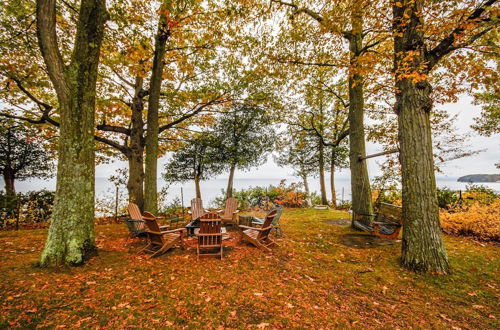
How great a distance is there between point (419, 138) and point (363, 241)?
3.37 metres

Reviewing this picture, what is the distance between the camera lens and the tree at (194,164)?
1315 centimetres

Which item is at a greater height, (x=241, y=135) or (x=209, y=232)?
(x=241, y=135)

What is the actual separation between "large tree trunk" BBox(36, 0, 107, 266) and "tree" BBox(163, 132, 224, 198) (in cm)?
832

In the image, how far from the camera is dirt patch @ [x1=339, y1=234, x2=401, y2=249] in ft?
18.4

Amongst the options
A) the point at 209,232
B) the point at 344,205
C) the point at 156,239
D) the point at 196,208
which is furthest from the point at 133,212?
the point at 344,205

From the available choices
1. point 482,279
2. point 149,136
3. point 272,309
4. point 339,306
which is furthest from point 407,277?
point 149,136

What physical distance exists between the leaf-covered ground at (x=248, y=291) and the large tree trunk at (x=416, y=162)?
1.36 feet

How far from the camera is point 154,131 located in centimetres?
708

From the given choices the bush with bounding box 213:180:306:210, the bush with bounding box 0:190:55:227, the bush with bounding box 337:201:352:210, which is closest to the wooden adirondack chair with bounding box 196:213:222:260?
the bush with bounding box 0:190:55:227

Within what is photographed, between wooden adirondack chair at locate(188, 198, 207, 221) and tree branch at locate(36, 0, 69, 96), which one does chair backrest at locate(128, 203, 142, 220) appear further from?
tree branch at locate(36, 0, 69, 96)

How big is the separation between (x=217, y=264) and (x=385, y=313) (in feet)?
10.2

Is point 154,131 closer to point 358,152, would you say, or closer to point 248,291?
point 248,291

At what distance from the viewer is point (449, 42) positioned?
3.94m

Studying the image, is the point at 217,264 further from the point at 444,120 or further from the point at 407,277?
the point at 444,120
